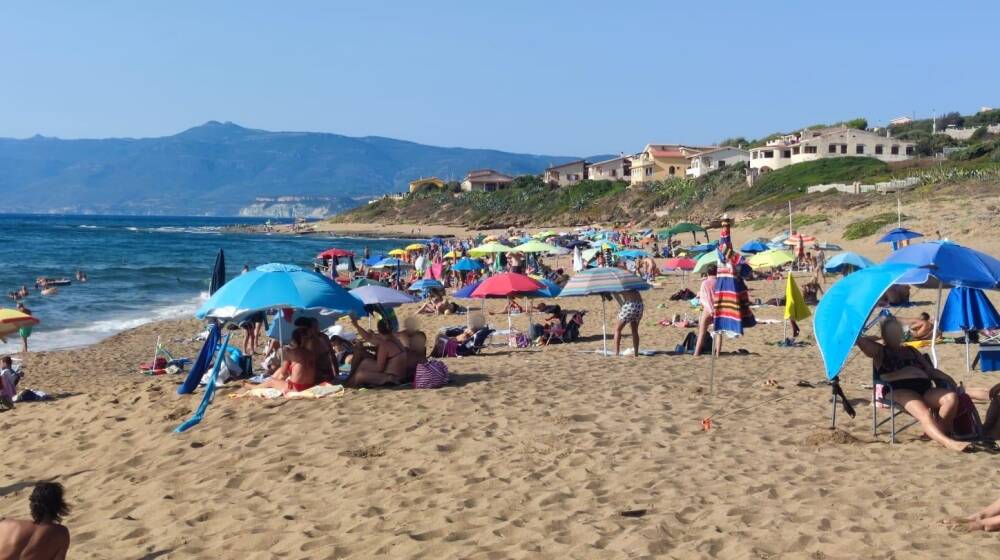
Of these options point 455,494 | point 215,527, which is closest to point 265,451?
point 215,527

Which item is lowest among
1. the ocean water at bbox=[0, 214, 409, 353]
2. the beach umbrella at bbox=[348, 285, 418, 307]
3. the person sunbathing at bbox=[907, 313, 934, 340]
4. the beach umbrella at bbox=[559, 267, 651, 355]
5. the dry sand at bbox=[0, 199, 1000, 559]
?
the ocean water at bbox=[0, 214, 409, 353]

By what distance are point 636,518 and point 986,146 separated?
59466 mm

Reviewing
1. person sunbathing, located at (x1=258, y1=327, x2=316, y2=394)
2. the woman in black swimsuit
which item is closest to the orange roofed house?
person sunbathing, located at (x1=258, y1=327, x2=316, y2=394)

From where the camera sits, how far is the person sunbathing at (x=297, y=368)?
8445 millimetres

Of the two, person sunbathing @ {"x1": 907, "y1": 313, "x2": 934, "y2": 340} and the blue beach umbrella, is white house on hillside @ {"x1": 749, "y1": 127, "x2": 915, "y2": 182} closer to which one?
person sunbathing @ {"x1": 907, "y1": 313, "x2": 934, "y2": 340}

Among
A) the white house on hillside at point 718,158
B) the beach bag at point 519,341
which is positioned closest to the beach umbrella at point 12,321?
the beach bag at point 519,341

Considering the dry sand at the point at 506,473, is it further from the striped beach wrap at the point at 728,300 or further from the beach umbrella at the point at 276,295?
the beach umbrella at the point at 276,295

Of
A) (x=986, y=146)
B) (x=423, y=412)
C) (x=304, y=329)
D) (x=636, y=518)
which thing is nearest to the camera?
(x=636, y=518)

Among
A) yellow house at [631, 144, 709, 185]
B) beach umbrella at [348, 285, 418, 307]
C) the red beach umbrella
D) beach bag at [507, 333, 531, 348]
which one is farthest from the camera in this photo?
yellow house at [631, 144, 709, 185]

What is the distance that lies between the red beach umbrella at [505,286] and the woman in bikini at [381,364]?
3.90 meters

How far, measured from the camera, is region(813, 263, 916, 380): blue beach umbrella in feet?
20.4

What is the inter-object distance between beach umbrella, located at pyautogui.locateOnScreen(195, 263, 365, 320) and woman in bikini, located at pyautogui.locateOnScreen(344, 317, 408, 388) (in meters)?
0.40

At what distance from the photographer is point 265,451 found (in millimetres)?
6738

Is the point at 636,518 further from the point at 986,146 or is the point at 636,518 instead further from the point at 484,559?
the point at 986,146
